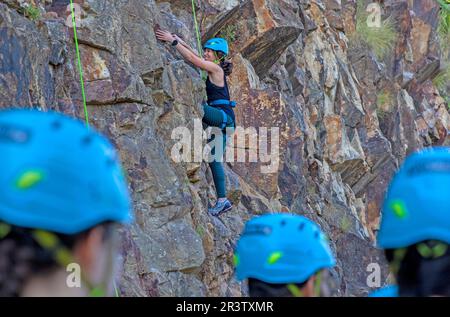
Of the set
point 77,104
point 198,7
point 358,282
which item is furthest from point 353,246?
point 77,104

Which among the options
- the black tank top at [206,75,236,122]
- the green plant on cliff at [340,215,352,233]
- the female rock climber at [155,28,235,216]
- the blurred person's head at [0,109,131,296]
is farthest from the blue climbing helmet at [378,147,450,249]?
the green plant on cliff at [340,215,352,233]

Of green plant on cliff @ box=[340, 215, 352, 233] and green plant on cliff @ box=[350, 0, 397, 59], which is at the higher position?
green plant on cliff @ box=[350, 0, 397, 59]

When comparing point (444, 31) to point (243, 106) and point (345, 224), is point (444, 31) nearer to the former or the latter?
point (345, 224)

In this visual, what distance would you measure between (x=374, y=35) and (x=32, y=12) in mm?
12662

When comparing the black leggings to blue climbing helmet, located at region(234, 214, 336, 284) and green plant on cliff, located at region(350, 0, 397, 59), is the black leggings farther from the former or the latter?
green plant on cliff, located at region(350, 0, 397, 59)

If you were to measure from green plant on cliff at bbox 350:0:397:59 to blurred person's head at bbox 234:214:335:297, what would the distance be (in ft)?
52.2

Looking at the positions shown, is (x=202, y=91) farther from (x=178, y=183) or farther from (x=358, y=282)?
(x=358, y=282)

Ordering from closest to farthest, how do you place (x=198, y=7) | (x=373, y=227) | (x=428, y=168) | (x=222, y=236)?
(x=428, y=168), (x=222, y=236), (x=198, y=7), (x=373, y=227)

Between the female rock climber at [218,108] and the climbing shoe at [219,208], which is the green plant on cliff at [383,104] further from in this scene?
the climbing shoe at [219,208]

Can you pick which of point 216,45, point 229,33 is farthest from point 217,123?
point 229,33

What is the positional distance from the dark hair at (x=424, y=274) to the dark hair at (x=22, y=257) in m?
0.90

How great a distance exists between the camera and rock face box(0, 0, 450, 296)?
787 cm
